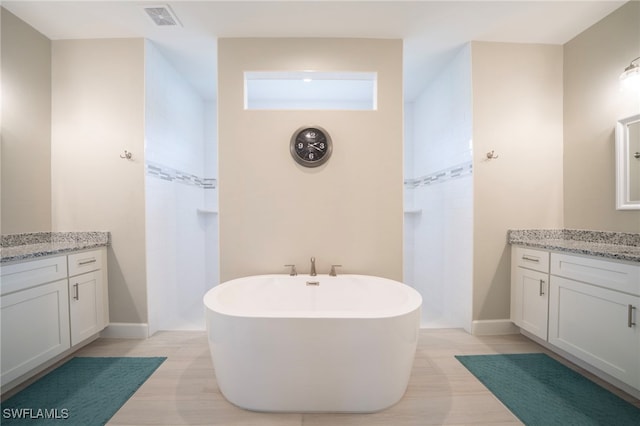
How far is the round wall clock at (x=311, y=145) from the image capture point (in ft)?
7.74

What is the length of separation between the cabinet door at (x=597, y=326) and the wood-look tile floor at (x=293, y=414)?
1.32 feet

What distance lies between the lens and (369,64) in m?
2.39

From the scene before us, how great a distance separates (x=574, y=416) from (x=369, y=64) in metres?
2.86

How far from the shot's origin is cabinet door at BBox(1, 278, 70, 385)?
160 centimetres

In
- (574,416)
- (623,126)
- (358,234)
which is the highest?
(623,126)

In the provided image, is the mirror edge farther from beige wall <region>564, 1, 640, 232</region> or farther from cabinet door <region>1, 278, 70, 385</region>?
cabinet door <region>1, 278, 70, 385</region>

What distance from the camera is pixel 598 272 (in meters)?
1.75

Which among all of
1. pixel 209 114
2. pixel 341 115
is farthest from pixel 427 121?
pixel 209 114

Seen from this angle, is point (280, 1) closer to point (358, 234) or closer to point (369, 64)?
point (369, 64)

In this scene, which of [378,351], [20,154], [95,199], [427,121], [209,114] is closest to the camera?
[378,351]

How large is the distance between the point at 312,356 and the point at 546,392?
158cm

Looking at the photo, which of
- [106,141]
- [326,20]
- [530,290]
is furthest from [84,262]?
[530,290]

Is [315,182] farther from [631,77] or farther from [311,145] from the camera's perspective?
[631,77]

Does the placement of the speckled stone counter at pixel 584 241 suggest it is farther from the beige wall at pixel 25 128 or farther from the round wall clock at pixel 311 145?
the beige wall at pixel 25 128
